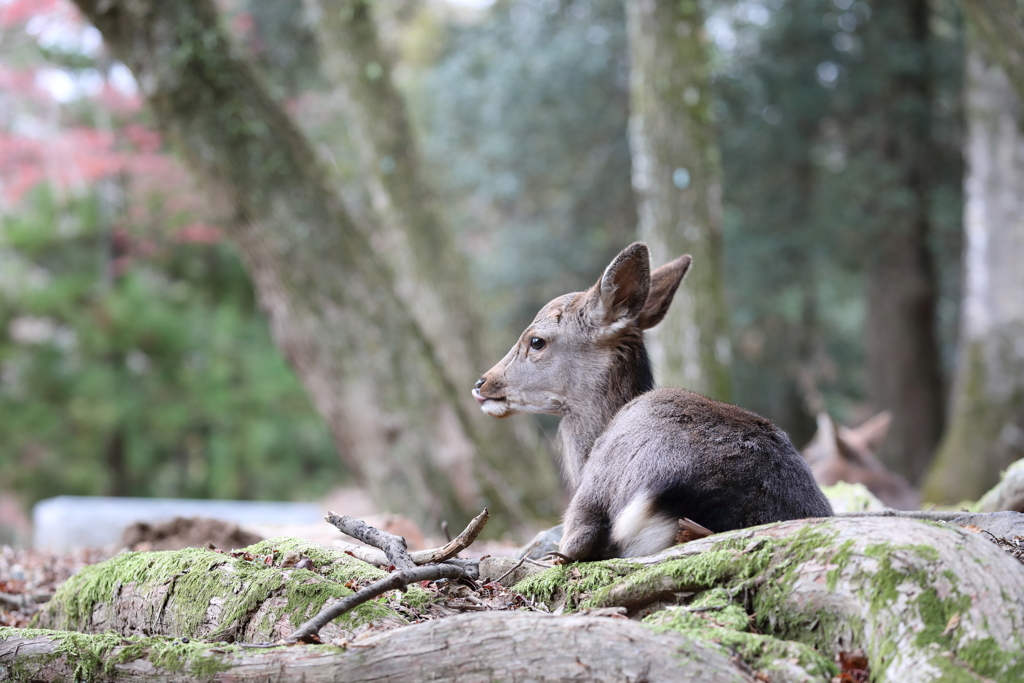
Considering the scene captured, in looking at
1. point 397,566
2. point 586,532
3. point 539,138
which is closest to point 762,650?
point 586,532

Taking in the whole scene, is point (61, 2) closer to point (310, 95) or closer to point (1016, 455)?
point (310, 95)

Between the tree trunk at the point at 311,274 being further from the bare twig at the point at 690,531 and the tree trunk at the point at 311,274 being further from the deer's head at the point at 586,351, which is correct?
the bare twig at the point at 690,531

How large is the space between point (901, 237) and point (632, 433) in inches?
464

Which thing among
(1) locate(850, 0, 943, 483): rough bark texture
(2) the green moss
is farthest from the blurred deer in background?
(1) locate(850, 0, 943, 483): rough bark texture

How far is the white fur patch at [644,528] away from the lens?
10.3ft

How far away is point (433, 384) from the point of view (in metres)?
7.80

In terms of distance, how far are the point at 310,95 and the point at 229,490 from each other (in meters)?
8.23

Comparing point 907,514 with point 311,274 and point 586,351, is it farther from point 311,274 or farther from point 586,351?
point 311,274

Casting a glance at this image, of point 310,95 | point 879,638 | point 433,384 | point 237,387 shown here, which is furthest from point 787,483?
point 310,95

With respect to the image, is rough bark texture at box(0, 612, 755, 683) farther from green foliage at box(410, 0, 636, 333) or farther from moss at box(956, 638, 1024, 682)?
green foliage at box(410, 0, 636, 333)

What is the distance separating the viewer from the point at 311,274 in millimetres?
7617

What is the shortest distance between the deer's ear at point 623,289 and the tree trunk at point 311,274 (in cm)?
392

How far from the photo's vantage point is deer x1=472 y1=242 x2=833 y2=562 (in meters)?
3.10

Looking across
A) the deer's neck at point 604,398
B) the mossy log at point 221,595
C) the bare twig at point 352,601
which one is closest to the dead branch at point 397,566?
the bare twig at point 352,601
